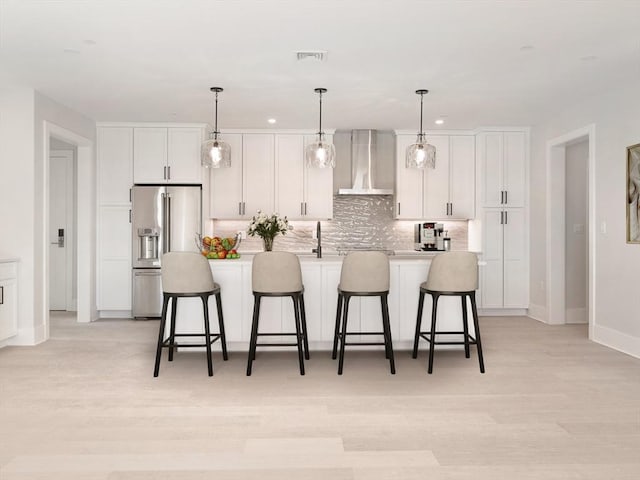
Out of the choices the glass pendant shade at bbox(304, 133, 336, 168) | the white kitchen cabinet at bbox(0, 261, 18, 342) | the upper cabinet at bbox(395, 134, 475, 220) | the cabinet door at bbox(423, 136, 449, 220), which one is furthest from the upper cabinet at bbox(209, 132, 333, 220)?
the white kitchen cabinet at bbox(0, 261, 18, 342)

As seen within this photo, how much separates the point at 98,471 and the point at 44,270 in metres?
3.40

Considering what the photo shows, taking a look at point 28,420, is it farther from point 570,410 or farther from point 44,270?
point 570,410

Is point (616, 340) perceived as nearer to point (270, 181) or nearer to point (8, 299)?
point (270, 181)

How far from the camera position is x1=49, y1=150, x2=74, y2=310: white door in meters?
7.02

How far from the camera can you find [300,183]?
6645 millimetres

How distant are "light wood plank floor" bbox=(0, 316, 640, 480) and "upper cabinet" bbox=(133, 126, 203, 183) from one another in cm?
254

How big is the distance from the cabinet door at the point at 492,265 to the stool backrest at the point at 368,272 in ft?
10.1

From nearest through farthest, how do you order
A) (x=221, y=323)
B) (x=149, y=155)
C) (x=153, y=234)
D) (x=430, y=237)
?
(x=221, y=323)
(x=153, y=234)
(x=149, y=155)
(x=430, y=237)

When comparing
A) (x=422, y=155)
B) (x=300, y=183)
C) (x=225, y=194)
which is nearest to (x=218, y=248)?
(x=422, y=155)

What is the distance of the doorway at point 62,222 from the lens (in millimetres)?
7016

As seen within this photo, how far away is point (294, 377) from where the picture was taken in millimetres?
3756

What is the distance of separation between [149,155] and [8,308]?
2.51m
